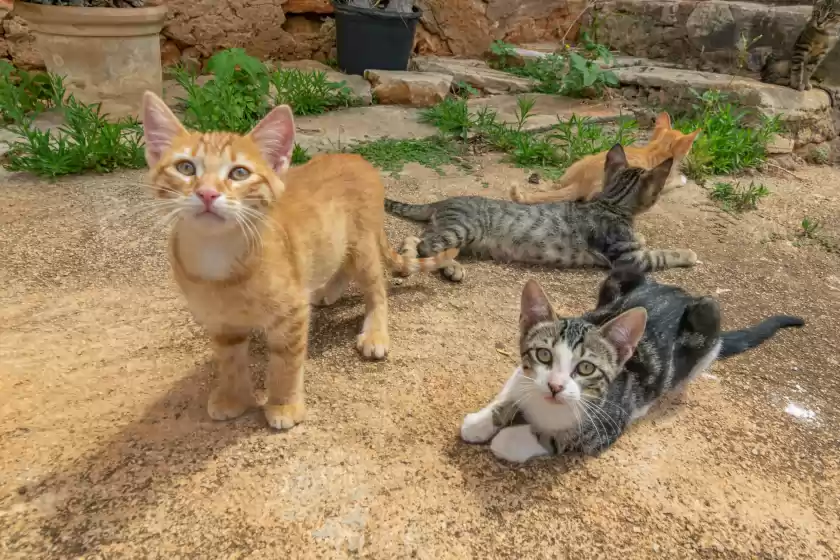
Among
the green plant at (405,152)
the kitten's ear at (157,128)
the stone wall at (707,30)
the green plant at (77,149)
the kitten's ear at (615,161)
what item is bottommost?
the green plant at (77,149)

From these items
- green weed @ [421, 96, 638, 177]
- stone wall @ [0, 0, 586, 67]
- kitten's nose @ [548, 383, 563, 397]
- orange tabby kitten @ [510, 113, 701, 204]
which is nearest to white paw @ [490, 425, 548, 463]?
kitten's nose @ [548, 383, 563, 397]

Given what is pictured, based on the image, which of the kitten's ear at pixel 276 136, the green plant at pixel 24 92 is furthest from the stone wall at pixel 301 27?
the kitten's ear at pixel 276 136

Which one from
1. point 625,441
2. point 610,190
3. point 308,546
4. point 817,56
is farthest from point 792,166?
point 308,546

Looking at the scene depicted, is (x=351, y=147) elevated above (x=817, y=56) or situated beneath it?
situated beneath

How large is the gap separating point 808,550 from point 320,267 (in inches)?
77.7

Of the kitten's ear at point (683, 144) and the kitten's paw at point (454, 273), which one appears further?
the kitten's ear at point (683, 144)

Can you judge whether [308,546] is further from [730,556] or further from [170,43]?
[170,43]

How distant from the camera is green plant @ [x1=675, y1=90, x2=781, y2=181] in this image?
504 cm

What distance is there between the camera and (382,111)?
6.05 metres

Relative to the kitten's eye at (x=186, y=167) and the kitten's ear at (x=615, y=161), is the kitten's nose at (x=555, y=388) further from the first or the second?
Answer: the kitten's ear at (x=615, y=161)

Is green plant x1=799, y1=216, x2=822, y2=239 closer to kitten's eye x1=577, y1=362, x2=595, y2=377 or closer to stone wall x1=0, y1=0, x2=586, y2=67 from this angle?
kitten's eye x1=577, y1=362, x2=595, y2=377

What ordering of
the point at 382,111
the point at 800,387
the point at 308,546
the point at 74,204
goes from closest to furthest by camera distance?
the point at 308,546, the point at 800,387, the point at 74,204, the point at 382,111

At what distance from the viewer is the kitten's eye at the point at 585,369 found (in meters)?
1.96

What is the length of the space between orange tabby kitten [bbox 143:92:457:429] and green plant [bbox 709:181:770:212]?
3530 millimetres
